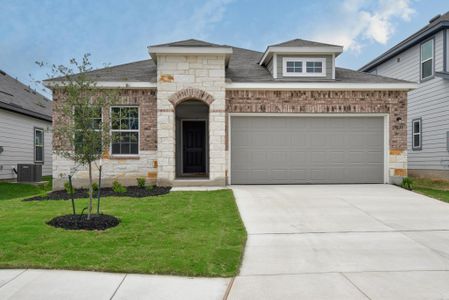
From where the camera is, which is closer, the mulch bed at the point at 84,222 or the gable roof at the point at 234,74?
the mulch bed at the point at 84,222

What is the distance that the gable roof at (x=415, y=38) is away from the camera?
15.4m

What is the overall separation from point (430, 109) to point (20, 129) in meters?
19.2

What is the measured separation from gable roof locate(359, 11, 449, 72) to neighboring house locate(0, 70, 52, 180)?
16399 millimetres

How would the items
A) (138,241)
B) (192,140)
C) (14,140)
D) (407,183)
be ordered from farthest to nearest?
1. (14,140)
2. (192,140)
3. (407,183)
4. (138,241)

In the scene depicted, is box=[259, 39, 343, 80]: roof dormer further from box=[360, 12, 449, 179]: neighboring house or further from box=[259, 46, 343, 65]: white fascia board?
box=[360, 12, 449, 179]: neighboring house

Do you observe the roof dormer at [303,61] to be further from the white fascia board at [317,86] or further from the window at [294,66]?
the white fascia board at [317,86]

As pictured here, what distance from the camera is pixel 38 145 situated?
66.0 ft

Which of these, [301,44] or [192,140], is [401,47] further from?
[192,140]

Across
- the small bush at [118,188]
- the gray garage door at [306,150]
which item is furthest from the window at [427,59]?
the small bush at [118,188]

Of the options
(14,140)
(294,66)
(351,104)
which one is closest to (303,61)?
(294,66)

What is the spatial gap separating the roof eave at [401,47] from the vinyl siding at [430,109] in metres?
0.28

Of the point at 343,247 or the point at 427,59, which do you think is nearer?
the point at 343,247

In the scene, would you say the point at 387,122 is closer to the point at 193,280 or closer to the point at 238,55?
the point at 238,55

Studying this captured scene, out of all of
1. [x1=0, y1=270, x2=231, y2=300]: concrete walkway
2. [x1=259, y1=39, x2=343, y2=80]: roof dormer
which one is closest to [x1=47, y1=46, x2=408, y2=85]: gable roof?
[x1=259, y1=39, x2=343, y2=80]: roof dormer
